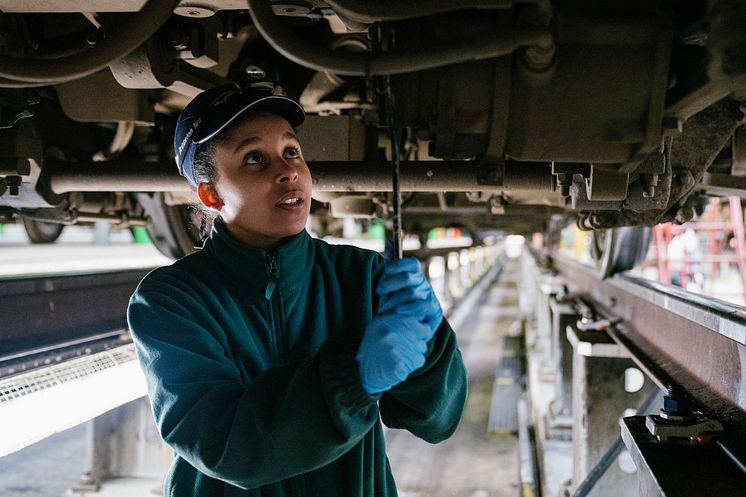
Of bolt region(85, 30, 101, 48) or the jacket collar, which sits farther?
bolt region(85, 30, 101, 48)

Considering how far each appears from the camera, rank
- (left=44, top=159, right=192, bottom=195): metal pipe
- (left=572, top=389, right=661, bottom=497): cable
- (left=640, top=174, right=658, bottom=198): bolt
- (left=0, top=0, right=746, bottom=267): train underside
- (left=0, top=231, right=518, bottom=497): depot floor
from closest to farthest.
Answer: (left=0, top=0, right=746, bottom=267): train underside → (left=640, top=174, right=658, bottom=198): bolt → (left=44, top=159, right=192, bottom=195): metal pipe → (left=572, top=389, right=661, bottom=497): cable → (left=0, top=231, right=518, bottom=497): depot floor

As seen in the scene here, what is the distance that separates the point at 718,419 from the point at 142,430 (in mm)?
4499

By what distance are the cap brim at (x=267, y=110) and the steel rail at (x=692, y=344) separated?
131 cm

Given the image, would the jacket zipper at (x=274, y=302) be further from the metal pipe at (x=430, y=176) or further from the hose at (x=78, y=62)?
the metal pipe at (x=430, y=176)

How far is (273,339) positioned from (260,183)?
0.36 meters

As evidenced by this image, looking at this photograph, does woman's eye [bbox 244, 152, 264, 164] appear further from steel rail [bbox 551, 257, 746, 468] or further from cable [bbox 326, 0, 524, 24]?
steel rail [bbox 551, 257, 746, 468]

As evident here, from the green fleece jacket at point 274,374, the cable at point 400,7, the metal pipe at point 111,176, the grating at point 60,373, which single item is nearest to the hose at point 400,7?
the cable at point 400,7

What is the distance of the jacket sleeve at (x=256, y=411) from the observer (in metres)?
1.07

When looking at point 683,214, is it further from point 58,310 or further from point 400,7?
point 58,310

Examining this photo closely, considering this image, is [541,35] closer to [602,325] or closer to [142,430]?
[602,325]

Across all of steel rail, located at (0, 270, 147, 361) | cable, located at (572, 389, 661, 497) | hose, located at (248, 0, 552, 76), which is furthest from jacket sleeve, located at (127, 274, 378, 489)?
steel rail, located at (0, 270, 147, 361)

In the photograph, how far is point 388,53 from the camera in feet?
4.21

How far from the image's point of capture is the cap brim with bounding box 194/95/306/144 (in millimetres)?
1376

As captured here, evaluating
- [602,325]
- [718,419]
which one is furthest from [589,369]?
[718,419]
